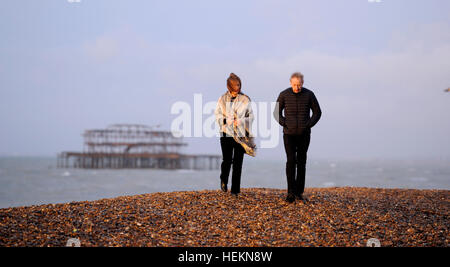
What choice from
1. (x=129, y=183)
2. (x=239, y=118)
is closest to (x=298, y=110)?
(x=239, y=118)

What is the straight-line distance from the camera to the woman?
655 centimetres

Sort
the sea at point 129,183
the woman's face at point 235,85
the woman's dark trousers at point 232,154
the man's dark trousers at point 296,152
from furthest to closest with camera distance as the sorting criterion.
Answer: the sea at point 129,183 → the woman's dark trousers at point 232,154 → the woman's face at point 235,85 → the man's dark trousers at point 296,152

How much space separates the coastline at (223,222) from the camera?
5055mm

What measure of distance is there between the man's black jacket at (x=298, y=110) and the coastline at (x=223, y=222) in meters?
1.25

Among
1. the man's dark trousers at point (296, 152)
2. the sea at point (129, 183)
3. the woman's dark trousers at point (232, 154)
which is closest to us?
the man's dark trousers at point (296, 152)

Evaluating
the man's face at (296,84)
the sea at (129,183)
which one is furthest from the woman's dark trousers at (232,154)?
the sea at (129,183)

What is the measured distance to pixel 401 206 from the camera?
7348 millimetres

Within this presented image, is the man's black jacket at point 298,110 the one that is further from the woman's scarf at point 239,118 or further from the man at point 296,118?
the woman's scarf at point 239,118

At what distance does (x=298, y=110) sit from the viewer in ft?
20.7

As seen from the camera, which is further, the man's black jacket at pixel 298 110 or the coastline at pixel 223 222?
the man's black jacket at pixel 298 110

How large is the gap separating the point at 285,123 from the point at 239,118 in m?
0.73
